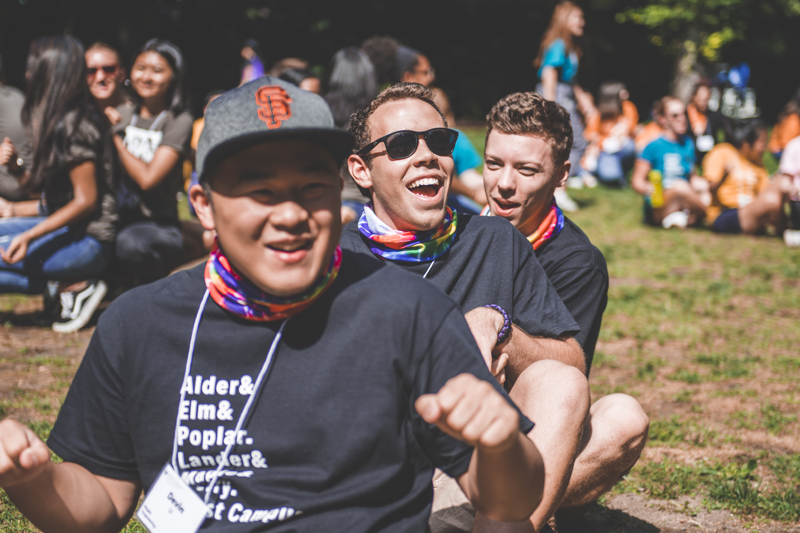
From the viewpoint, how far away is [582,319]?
9.39ft

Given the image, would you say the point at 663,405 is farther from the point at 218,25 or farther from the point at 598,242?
the point at 218,25

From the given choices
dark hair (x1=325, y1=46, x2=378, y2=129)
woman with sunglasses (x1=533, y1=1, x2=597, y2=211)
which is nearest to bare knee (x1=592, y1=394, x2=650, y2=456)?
dark hair (x1=325, y1=46, x2=378, y2=129)

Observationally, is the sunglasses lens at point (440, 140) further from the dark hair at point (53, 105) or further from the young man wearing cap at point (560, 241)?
the dark hair at point (53, 105)

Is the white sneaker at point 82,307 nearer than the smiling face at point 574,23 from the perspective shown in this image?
Yes

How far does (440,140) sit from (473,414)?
160 centimetres

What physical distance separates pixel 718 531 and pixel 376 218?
6.22 feet

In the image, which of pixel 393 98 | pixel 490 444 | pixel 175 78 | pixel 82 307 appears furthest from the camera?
pixel 175 78

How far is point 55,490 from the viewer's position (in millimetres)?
1641

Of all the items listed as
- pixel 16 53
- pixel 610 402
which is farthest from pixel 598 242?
pixel 16 53

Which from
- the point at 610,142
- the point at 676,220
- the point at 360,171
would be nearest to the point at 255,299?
the point at 360,171

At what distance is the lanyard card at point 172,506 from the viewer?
166cm

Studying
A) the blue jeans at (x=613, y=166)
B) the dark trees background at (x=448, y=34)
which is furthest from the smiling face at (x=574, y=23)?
the dark trees background at (x=448, y=34)

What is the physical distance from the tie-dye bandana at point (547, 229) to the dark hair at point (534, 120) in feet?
0.95

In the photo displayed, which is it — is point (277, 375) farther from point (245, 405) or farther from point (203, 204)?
point (203, 204)
